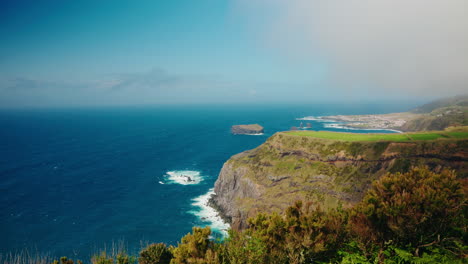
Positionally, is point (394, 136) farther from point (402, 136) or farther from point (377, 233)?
point (377, 233)

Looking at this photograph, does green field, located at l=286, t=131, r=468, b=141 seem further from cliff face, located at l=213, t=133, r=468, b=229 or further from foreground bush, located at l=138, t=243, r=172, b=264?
foreground bush, located at l=138, t=243, r=172, b=264

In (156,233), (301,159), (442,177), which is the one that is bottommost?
(156,233)

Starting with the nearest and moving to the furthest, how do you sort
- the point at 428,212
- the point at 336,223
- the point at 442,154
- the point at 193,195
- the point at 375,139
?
the point at 428,212
the point at 336,223
the point at 442,154
the point at 375,139
the point at 193,195

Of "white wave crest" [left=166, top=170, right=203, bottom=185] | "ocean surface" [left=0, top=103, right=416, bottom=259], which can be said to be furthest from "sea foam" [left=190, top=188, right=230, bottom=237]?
"white wave crest" [left=166, top=170, right=203, bottom=185]

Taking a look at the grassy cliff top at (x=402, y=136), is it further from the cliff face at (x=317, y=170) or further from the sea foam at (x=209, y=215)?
the sea foam at (x=209, y=215)

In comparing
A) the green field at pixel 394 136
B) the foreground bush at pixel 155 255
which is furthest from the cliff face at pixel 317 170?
the foreground bush at pixel 155 255

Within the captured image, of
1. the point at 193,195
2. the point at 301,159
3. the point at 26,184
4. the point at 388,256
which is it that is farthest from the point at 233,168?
the point at 26,184

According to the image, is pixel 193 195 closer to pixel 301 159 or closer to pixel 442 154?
pixel 301 159

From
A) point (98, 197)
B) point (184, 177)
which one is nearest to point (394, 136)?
point (184, 177)
